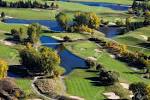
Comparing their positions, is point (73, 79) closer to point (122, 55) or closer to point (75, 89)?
point (75, 89)

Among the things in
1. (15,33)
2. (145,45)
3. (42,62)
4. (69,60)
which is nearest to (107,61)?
(69,60)

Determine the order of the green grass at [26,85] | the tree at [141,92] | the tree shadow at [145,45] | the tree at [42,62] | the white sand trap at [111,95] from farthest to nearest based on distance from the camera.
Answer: the tree shadow at [145,45]
the tree at [42,62]
the white sand trap at [111,95]
the green grass at [26,85]
the tree at [141,92]

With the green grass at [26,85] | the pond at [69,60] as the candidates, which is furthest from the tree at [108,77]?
the green grass at [26,85]

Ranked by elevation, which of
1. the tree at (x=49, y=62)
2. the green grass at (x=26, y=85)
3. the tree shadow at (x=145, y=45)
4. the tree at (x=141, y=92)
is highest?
the tree at (x=49, y=62)

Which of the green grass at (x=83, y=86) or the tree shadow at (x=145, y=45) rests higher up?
the tree shadow at (x=145, y=45)

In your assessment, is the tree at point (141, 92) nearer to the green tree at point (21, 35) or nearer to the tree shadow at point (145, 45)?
the tree shadow at point (145, 45)

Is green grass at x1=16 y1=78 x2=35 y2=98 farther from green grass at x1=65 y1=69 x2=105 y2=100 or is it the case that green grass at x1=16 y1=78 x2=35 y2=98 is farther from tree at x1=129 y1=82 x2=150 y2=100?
tree at x1=129 y1=82 x2=150 y2=100

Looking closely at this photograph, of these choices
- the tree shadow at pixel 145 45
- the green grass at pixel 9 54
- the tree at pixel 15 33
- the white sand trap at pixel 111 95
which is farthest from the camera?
the tree shadow at pixel 145 45

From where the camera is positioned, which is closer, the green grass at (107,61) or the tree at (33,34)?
the green grass at (107,61)

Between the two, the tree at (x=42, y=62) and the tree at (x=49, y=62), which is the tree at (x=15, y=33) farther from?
the tree at (x=49, y=62)
